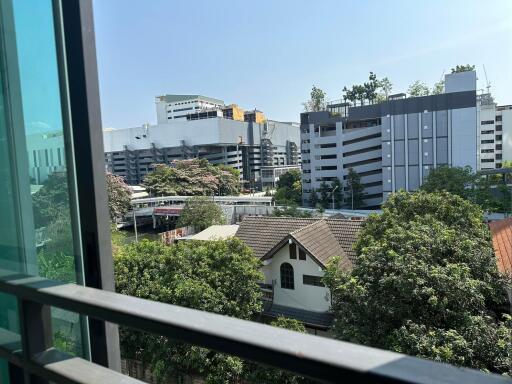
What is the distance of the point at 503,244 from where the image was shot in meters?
5.58

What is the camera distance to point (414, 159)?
786 inches

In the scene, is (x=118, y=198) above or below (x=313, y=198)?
above

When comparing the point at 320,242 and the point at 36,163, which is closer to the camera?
the point at 36,163

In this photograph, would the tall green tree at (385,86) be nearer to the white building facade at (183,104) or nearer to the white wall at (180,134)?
the white wall at (180,134)

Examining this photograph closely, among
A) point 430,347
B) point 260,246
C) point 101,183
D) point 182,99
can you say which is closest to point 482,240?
point 430,347

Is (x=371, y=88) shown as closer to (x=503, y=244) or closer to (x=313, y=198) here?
(x=313, y=198)

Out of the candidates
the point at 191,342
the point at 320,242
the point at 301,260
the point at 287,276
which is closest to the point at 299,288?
the point at 287,276

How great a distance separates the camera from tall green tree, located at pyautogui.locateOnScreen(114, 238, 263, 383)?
13.9 ft

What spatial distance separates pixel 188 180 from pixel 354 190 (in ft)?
29.2

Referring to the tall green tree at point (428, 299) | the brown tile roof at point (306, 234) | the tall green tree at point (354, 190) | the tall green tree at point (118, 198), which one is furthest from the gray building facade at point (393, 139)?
the tall green tree at point (428, 299)

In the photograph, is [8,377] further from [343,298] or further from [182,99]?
[182,99]


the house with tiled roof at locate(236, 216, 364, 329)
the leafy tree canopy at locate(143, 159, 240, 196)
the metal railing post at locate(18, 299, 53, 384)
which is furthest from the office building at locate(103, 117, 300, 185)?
the metal railing post at locate(18, 299, 53, 384)

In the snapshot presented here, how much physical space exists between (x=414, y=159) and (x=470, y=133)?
257 cm

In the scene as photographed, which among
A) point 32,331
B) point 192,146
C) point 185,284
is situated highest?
point 192,146
